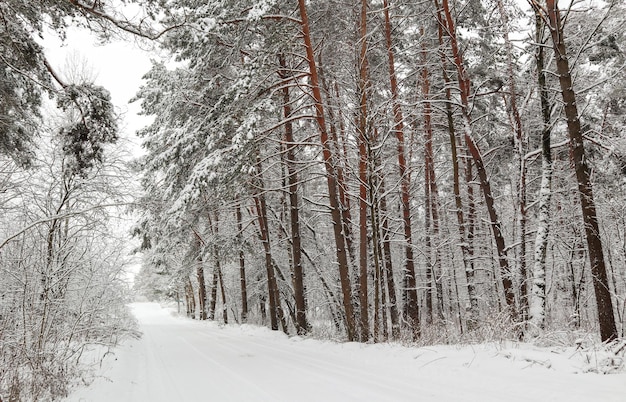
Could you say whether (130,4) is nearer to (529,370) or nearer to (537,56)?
(529,370)

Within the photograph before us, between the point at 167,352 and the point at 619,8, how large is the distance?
1493 centimetres

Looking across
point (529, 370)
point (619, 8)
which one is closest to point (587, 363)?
point (529, 370)

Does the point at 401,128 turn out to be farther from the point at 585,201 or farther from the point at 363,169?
the point at 585,201

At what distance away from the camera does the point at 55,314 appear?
20.7 feet

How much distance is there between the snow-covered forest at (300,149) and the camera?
236 inches

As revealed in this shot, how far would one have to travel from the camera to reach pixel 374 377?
6.21 m

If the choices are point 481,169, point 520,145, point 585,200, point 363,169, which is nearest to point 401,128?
point 481,169

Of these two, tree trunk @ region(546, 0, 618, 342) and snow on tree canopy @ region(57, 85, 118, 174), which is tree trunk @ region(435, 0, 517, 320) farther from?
snow on tree canopy @ region(57, 85, 118, 174)

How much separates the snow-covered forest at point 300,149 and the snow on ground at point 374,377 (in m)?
0.85

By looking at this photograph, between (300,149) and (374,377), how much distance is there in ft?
31.4

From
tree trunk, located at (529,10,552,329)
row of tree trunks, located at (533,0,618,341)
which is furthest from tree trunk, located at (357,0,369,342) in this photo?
row of tree trunks, located at (533,0,618,341)

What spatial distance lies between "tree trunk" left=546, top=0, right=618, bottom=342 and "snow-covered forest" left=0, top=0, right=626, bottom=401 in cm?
4

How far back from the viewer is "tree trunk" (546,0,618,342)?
22.9ft

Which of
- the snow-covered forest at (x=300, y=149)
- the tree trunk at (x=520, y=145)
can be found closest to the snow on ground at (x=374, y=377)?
the snow-covered forest at (x=300, y=149)
